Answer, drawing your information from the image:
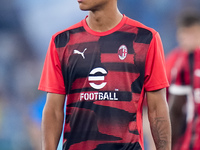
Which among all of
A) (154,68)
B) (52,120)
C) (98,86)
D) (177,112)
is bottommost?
(177,112)

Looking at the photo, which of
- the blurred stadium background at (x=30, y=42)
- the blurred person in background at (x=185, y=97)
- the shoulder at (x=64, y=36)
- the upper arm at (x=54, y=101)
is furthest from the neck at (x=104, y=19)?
the blurred stadium background at (x=30, y=42)

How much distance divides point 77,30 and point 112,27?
0.28 m

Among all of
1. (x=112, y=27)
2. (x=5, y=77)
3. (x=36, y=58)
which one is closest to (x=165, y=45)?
(x=36, y=58)

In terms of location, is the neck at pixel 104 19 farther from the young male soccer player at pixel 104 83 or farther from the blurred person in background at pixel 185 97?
the blurred person in background at pixel 185 97

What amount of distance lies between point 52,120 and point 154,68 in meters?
0.88

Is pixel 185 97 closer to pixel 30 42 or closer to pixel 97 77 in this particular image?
pixel 97 77

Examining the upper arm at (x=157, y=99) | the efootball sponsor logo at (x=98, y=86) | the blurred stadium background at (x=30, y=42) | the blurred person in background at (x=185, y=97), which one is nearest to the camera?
the efootball sponsor logo at (x=98, y=86)

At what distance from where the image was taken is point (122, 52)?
3695 millimetres

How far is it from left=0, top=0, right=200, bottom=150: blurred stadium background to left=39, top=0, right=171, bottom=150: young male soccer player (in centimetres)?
464

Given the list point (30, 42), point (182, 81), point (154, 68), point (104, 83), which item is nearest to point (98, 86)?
point (104, 83)

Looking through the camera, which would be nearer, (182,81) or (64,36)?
(64,36)

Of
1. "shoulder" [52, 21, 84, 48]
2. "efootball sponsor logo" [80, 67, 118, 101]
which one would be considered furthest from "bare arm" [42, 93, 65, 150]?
"shoulder" [52, 21, 84, 48]

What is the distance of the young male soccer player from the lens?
3635 mm

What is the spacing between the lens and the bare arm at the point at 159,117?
12.3ft
